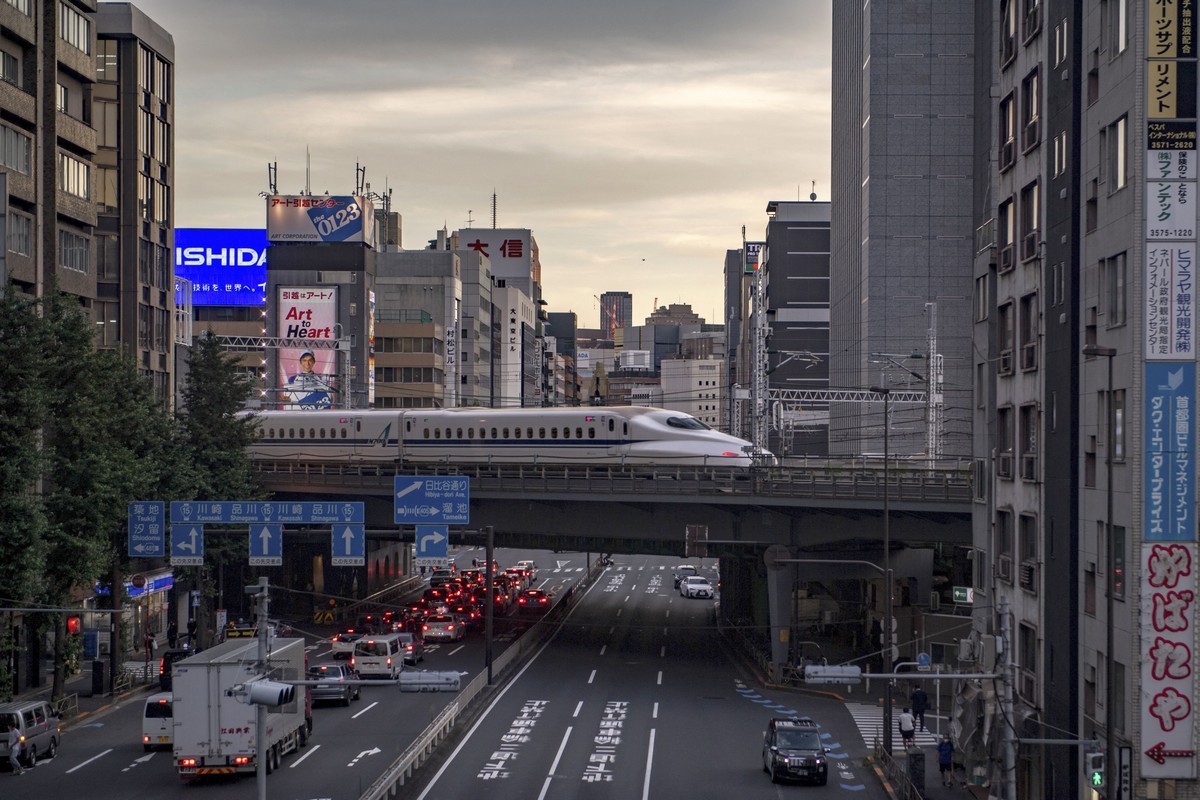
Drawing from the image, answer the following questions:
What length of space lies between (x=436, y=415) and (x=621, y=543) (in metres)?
14.8

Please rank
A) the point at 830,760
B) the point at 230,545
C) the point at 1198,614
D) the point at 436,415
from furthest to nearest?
the point at 436,415 → the point at 230,545 → the point at 830,760 → the point at 1198,614

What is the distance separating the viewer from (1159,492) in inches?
1152

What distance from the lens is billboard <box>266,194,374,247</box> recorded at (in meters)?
134

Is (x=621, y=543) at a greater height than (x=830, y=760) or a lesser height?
greater

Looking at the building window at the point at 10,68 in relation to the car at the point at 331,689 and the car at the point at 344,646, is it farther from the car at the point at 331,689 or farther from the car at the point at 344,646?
the car at the point at 344,646

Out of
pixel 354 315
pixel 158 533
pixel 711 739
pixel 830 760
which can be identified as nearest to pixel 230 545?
pixel 158 533

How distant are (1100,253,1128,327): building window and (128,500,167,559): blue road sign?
32420mm

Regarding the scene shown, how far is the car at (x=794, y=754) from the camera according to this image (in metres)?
37.3

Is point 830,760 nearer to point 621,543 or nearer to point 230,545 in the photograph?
point 621,543

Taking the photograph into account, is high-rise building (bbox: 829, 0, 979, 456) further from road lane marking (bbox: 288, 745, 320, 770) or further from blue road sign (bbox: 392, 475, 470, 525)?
road lane marking (bbox: 288, 745, 320, 770)

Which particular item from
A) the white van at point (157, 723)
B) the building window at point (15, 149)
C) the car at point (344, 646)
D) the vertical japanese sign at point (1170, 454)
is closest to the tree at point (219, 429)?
the car at point (344, 646)

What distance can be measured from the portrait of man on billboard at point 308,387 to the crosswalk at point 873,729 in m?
76.7

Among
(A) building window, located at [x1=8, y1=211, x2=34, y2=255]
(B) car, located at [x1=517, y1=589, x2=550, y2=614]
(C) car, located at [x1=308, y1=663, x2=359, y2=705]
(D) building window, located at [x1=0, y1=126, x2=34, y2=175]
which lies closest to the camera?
(C) car, located at [x1=308, y1=663, x2=359, y2=705]

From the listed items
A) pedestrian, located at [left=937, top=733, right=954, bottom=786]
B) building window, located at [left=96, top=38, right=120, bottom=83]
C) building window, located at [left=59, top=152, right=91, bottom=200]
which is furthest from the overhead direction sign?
building window, located at [left=96, top=38, right=120, bottom=83]
